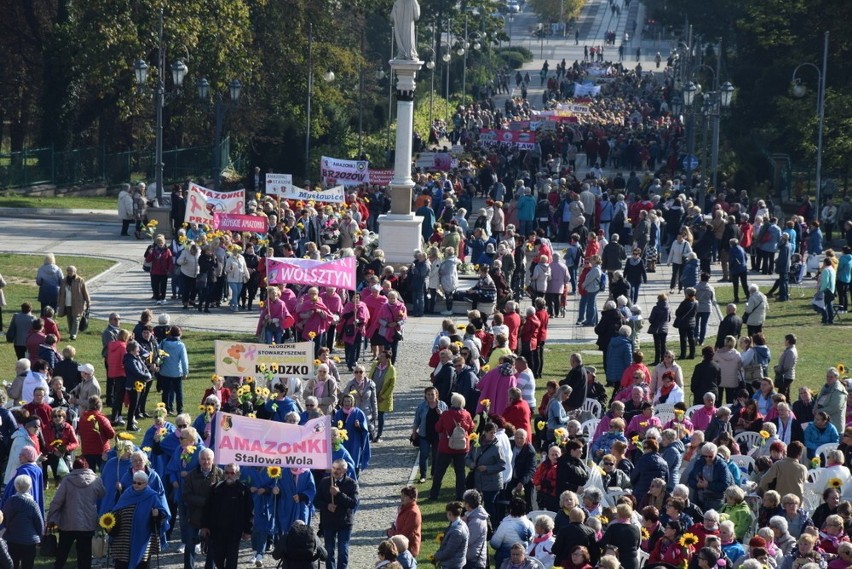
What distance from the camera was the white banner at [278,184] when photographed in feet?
136

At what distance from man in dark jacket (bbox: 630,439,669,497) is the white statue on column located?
2065 centimetres

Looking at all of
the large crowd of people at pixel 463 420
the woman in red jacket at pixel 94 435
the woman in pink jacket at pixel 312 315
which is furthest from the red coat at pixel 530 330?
the woman in red jacket at pixel 94 435

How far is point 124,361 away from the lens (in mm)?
24297

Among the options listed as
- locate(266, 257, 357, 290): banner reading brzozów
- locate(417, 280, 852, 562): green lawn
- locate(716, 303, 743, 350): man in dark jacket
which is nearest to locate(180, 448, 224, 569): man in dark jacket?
locate(266, 257, 357, 290): banner reading brzozów

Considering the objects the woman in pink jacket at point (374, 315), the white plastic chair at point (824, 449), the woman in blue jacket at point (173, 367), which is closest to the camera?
the white plastic chair at point (824, 449)

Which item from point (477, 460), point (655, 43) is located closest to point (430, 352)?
point (477, 460)

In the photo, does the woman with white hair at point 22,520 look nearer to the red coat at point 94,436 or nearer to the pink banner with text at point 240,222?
the red coat at point 94,436

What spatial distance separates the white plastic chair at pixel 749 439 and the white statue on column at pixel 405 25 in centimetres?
1870

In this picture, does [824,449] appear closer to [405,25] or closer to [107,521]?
[107,521]

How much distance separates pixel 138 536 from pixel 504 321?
10861 mm

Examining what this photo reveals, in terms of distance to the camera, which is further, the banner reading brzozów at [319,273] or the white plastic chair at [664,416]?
the banner reading brzozów at [319,273]

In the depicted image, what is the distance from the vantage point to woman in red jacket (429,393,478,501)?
2142cm

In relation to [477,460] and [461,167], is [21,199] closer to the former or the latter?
[461,167]

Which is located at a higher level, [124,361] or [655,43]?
[655,43]
